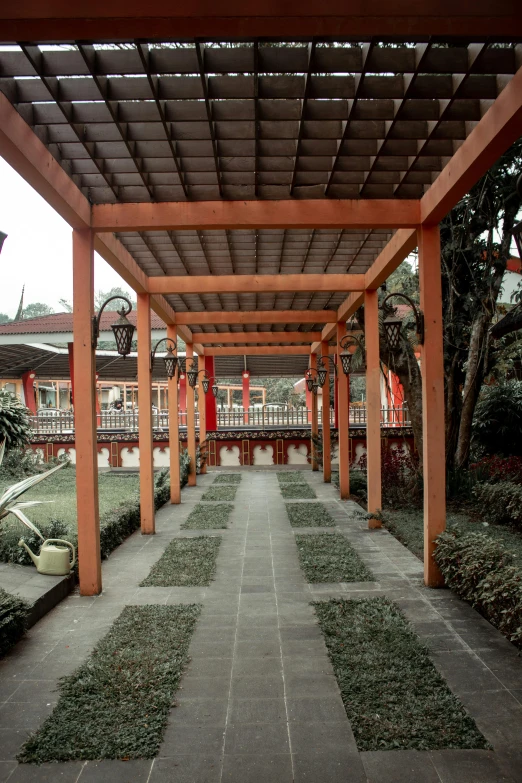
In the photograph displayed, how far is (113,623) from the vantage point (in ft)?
14.5

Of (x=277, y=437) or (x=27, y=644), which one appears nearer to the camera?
(x=27, y=644)

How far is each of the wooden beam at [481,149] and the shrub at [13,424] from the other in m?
9.91

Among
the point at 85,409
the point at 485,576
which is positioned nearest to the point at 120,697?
the point at 85,409

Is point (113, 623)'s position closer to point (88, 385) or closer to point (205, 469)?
point (88, 385)

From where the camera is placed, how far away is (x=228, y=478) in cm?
1402

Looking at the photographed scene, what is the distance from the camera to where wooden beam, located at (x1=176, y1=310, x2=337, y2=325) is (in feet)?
34.4

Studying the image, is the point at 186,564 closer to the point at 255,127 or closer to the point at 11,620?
the point at 11,620

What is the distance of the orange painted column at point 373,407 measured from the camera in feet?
25.1

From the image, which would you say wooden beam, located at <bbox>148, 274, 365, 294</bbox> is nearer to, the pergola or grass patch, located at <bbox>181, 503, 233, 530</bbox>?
the pergola

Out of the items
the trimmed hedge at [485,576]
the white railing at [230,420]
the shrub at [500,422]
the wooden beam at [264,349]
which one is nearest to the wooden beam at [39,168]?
the trimmed hedge at [485,576]

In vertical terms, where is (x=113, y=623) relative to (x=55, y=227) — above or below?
below

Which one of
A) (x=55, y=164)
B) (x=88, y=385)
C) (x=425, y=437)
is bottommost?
(x=425, y=437)

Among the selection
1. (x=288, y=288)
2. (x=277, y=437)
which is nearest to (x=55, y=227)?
(x=277, y=437)

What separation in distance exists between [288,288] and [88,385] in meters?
3.52
